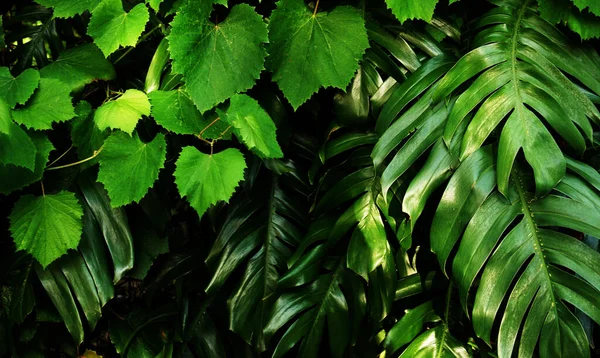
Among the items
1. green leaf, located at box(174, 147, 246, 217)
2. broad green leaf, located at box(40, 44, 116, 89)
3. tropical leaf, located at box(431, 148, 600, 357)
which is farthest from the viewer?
broad green leaf, located at box(40, 44, 116, 89)

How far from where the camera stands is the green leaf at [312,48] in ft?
4.36

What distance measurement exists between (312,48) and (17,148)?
2.19 feet

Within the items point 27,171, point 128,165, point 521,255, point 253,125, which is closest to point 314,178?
point 253,125

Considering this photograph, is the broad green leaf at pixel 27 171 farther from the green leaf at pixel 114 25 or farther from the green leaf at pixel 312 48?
the green leaf at pixel 312 48

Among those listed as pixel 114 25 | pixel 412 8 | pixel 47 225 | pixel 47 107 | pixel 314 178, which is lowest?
pixel 47 225

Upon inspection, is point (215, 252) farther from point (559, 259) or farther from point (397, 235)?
point (559, 259)

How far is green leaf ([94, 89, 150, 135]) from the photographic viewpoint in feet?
4.33

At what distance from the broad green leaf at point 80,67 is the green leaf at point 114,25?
0.14 meters

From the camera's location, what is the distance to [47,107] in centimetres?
136

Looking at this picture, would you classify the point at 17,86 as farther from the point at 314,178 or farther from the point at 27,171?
the point at 314,178

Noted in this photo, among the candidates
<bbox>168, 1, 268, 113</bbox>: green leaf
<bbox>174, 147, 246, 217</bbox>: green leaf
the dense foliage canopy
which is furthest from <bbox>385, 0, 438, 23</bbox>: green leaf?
<bbox>174, 147, 246, 217</bbox>: green leaf

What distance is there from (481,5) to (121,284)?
1.48 meters

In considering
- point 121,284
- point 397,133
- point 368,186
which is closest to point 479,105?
point 397,133

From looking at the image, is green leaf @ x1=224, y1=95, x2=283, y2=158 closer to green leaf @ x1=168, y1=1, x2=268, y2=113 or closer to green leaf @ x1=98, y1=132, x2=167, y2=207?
green leaf @ x1=168, y1=1, x2=268, y2=113
